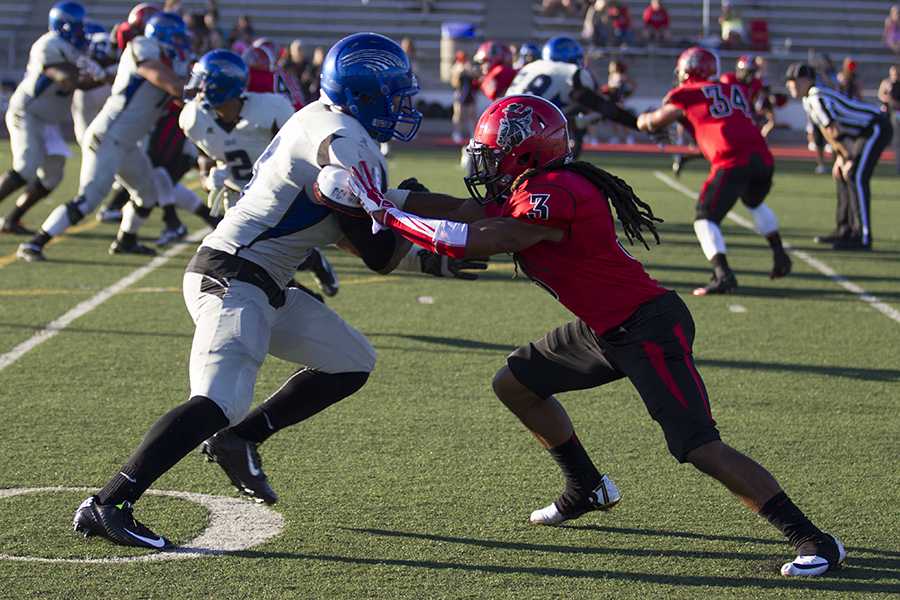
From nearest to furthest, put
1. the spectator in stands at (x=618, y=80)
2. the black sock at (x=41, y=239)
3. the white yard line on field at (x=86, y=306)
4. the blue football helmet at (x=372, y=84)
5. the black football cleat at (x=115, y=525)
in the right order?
1. the black football cleat at (x=115, y=525)
2. the blue football helmet at (x=372, y=84)
3. the white yard line on field at (x=86, y=306)
4. the black sock at (x=41, y=239)
5. the spectator in stands at (x=618, y=80)

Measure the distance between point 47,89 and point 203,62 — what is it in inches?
165

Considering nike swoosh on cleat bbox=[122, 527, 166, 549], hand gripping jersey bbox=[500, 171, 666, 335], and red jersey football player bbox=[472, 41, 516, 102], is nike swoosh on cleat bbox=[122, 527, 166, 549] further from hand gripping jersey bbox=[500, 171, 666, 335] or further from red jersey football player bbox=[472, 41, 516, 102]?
red jersey football player bbox=[472, 41, 516, 102]

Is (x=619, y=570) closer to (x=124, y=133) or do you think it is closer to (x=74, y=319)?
(x=74, y=319)

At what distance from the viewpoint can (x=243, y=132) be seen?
796 cm

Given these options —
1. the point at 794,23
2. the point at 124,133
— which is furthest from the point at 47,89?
the point at 794,23

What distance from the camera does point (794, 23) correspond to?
105 feet

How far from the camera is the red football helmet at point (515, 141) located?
13.8 feet

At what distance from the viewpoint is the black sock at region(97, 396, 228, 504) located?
4.15 metres

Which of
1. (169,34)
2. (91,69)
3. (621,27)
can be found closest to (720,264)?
(169,34)

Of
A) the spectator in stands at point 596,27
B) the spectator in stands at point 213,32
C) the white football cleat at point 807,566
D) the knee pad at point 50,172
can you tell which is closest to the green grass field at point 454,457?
the white football cleat at point 807,566

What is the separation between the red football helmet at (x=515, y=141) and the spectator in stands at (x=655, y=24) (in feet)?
84.3

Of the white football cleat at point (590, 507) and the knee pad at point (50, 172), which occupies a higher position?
the white football cleat at point (590, 507)

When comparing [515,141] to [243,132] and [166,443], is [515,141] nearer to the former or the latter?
[166,443]

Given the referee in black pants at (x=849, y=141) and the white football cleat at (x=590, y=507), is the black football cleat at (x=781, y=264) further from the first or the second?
the white football cleat at (x=590, y=507)
